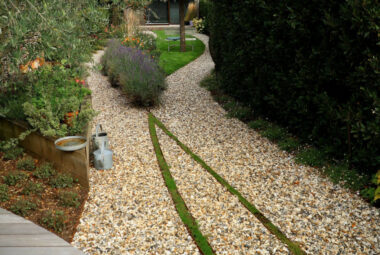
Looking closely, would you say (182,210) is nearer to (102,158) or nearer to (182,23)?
(102,158)

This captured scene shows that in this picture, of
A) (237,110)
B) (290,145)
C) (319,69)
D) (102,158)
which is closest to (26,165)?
(102,158)

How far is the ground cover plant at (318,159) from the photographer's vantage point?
4.12 meters

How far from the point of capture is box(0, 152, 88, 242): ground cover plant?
3.56 meters

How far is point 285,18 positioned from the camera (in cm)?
523

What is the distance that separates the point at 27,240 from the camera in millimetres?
3133

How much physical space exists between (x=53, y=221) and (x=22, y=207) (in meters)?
0.44

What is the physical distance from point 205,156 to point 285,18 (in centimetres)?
247

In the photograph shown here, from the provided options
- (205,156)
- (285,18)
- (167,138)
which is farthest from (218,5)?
(205,156)

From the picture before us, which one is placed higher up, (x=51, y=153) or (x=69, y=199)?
(x=51, y=153)

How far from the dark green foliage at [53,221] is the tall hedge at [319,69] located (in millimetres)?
3496

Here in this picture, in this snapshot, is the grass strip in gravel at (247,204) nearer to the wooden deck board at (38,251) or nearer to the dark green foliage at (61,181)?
the dark green foliage at (61,181)

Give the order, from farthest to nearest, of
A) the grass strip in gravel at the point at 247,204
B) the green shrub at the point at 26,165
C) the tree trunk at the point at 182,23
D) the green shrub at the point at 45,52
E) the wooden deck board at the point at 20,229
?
the tree trunk at the point at 182,23, the green shrub at the point at 26,165, the grass strip in gravel at the point at 247,204, the wooden deck board at the point at 20,229, the green shrub at the point at 45,52

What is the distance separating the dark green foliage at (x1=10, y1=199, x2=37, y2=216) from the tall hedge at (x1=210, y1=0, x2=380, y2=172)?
12.5 feet

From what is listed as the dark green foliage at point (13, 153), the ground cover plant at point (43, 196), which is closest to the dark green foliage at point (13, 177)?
the ground cover plant at point (43, 196)
